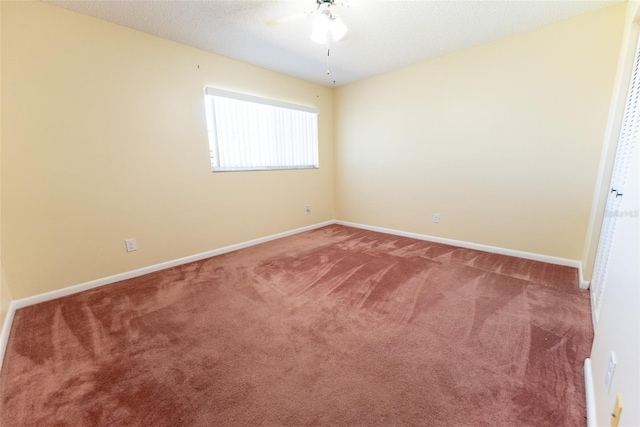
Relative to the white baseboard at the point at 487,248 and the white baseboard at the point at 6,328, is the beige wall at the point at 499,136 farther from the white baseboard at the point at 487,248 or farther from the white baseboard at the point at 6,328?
the white baseboard at the point at 6,328

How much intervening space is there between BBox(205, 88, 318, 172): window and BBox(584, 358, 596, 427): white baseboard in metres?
3.48

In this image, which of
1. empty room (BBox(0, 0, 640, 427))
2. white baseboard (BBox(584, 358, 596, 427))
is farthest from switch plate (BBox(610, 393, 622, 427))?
white baseboard (BBox(584, 358, 596, 427))

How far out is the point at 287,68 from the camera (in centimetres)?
351

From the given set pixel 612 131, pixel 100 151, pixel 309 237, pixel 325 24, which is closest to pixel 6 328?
pixel 100 151

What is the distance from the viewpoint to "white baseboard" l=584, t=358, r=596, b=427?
1091 mm

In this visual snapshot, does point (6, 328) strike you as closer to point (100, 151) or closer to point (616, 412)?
point (100, 151)

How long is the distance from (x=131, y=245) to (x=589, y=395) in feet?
11.5

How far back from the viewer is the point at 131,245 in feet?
8.70

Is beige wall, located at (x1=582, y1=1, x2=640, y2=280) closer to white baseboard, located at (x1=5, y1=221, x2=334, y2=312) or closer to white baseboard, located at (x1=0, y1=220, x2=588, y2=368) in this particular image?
white baseboard, located at (x1=0, y1=220, x2=588, y2=368)

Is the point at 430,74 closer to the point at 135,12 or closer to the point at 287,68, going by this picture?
the point at 287,68

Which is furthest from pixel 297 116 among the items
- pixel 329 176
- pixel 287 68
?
pixel 329 176

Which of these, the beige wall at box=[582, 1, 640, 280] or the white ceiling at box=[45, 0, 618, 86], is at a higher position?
the white ceiling at box=[45, 0, 618, 86]

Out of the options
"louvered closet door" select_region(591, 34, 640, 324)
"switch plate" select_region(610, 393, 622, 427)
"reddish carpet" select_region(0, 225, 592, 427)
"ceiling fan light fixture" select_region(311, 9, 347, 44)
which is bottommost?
"reddish carpet" select_region(0, 225, 592, 427)

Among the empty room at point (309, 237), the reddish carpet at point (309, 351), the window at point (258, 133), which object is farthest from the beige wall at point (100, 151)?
the reddish carpet at point (309, 351)
